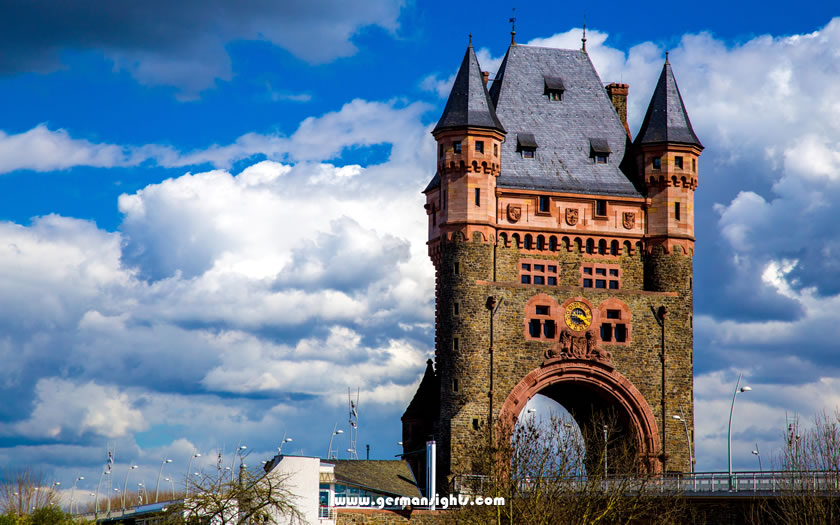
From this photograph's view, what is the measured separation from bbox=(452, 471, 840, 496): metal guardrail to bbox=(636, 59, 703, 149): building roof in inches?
935

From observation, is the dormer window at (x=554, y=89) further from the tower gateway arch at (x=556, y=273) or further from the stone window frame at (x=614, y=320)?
the stone window frame at (x=614, y=320)

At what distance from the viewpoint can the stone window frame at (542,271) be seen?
3723 inches

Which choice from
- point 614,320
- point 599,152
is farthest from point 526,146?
point 614,320

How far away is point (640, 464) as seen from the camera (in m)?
91.9

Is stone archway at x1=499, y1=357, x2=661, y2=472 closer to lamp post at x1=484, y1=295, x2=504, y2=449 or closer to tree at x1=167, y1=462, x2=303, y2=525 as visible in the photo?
lamp post at x1=484, y1=295, x2=504, y2=449

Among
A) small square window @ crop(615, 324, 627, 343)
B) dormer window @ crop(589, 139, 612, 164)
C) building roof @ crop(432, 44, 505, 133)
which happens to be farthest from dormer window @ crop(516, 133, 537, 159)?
small square window @ crop(615, 324, 627, 343)

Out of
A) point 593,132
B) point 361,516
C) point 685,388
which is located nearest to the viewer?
point 361,516

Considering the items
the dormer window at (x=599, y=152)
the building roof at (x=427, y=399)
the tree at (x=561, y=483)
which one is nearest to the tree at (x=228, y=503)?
the tree at (x=561, y=483)

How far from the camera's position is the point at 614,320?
93812 mm

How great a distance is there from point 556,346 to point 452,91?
1894cm

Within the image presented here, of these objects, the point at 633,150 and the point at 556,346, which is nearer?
the point at 556,346

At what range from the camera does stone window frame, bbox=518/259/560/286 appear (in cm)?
9456

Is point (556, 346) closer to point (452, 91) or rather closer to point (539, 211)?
point (539, 211)

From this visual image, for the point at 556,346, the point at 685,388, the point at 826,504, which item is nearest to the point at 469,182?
the point at 556,346
